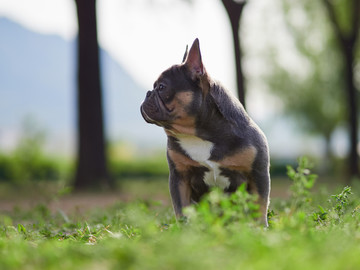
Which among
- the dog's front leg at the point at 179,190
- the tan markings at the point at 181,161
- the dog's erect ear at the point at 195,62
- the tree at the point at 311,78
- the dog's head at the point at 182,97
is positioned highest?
the dog's erect ear at the point at 195,62

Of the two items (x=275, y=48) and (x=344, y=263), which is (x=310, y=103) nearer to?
(x=275, y=48)

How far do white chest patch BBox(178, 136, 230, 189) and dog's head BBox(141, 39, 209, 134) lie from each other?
10 cm

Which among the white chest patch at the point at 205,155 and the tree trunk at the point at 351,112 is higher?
the white chest patch at the point at 205,155

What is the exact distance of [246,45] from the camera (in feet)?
80.9

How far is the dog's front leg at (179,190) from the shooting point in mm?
4605

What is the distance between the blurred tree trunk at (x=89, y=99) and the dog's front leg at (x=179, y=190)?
8.77 m

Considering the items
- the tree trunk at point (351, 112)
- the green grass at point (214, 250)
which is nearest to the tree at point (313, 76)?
the tree trunk at point (351, 112)

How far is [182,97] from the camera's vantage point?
14.4ft

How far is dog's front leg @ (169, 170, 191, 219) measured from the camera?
461 cm

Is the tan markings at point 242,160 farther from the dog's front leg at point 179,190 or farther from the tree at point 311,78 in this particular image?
the tree at point 311,78

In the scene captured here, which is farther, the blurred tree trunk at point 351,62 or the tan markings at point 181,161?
the blurred tree trunk at point 351,62

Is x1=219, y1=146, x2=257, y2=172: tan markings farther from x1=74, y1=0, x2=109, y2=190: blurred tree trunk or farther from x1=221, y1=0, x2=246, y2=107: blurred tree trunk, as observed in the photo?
x1=74, y1=0, x2=109, y2=190: blurred tree trunk

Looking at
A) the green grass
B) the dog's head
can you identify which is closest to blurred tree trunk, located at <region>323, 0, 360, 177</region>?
the dog's head

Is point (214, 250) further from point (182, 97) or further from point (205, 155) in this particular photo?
point (182, 97)
